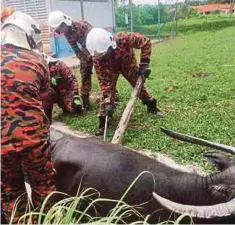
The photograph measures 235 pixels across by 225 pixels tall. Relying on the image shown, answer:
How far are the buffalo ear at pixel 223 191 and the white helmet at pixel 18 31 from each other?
1.70m

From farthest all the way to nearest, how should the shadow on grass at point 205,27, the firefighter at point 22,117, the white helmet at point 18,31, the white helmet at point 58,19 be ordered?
the shadow on grass at point 205,27, the white helmet at point 58,19, the white helmet at point 18,31, the firefighter at point 22,117

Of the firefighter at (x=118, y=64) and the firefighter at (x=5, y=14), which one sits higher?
the firefighter at (x=5, y=14)

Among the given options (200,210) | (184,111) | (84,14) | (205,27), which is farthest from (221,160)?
(205,27)

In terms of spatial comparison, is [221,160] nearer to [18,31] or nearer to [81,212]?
[81,212]

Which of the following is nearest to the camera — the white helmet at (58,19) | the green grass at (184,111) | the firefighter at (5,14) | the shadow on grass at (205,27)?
the firefighter at (5,14)

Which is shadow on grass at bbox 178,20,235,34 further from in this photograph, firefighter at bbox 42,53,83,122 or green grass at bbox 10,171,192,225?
green grass at bbox 10,171,192,225

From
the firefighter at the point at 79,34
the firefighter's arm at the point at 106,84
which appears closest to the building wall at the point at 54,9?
the firefighter at the point at 79,34

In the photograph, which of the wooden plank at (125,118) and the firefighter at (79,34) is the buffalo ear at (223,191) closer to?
the wooden plank at (125,118)

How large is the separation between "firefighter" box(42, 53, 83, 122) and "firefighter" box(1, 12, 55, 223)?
154 inches

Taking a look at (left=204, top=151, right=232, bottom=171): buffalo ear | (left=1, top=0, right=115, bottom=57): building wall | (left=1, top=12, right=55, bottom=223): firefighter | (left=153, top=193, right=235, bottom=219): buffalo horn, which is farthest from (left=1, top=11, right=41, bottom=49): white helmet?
(left=1, top=0, right=115, bottom=57): building wall

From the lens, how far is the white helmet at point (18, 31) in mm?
3459

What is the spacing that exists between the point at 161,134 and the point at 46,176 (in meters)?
3.18

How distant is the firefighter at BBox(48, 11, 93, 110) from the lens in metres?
7.82

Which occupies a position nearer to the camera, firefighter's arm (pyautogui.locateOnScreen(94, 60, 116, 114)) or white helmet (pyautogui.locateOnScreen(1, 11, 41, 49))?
white helmet (pyautogui.locateOnScreen(1, 11, 41, 49))
